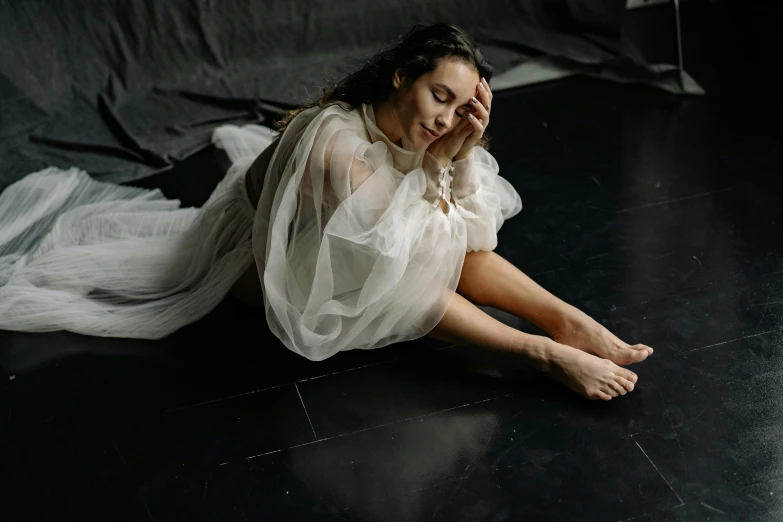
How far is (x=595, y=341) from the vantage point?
2.07 meters

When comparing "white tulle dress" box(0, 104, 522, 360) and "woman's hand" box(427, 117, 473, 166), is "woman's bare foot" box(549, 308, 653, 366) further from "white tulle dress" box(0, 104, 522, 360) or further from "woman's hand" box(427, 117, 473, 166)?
"woman's hand" box(427, 117, 473, 166)

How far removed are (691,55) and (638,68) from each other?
312mm

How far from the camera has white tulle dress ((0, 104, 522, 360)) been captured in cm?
195

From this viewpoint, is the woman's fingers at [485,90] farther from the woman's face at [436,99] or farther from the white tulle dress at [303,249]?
the white tulle dress at [303,249]

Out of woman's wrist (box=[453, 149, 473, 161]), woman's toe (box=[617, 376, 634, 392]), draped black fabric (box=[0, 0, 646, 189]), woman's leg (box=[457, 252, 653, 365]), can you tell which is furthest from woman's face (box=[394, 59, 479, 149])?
draped black fabric (box=[0, 0, 646, 189])

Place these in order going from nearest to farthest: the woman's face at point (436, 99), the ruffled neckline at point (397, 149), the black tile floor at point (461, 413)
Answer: the black tile floor at point (461, 413) < the woman's face at point (436, 99) < the ruffled neckline at point (397, 149)

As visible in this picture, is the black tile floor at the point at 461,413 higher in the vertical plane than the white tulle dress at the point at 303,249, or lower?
lower

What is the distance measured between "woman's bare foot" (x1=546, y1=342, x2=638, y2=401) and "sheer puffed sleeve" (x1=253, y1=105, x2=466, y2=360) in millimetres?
266

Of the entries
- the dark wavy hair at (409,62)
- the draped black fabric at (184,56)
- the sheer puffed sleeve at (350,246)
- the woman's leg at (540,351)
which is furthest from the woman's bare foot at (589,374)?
the draped black fabric at (184,56)

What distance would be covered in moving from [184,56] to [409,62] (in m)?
1.57

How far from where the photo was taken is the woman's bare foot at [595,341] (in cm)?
204

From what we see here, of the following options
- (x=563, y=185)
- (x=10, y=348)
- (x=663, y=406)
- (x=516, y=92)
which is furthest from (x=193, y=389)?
(x=516, y=92)

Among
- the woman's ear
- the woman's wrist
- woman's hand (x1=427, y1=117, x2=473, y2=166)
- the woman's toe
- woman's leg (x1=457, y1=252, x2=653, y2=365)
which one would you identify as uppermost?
the woman's ear

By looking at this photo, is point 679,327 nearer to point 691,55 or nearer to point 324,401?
point 324,401
